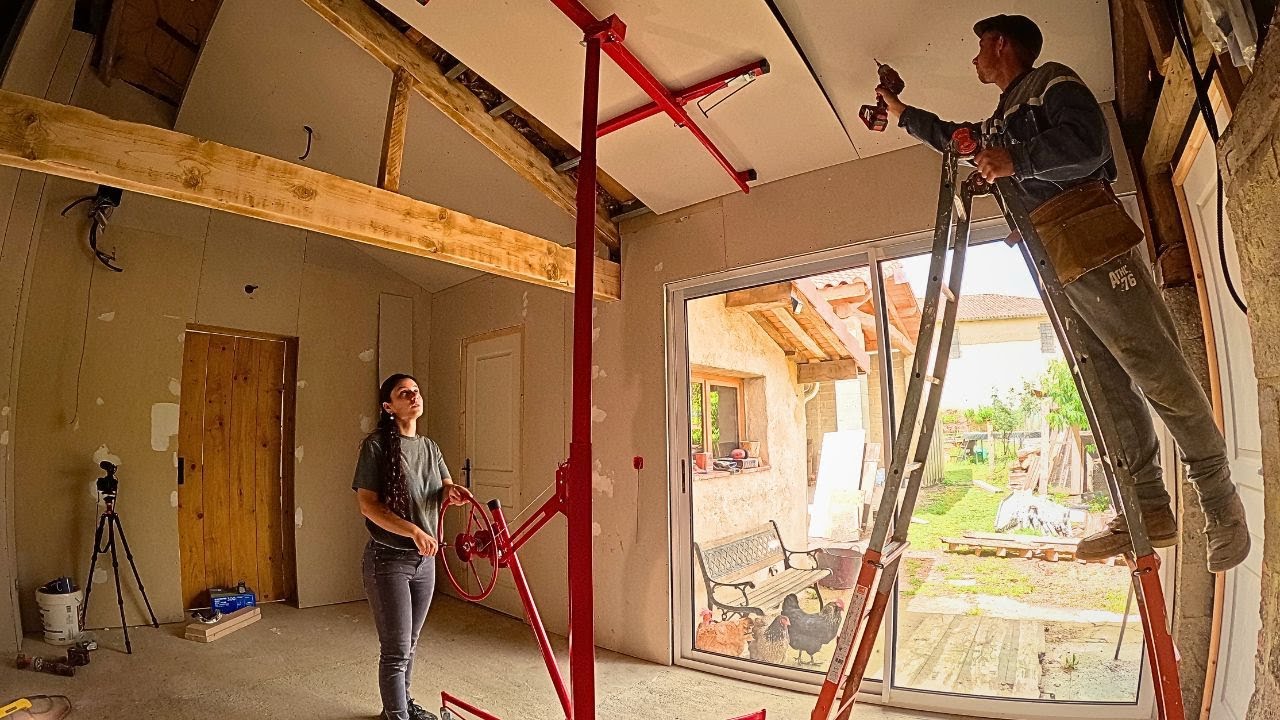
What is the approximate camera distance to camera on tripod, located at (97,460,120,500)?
3951 millimetres

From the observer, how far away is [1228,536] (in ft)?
4.31

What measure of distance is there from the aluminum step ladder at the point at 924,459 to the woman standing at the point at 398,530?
163 cm

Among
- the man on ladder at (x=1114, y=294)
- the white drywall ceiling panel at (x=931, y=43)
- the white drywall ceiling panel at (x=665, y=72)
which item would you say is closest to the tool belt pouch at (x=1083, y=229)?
the man on ladder at (x=1114, y=294)

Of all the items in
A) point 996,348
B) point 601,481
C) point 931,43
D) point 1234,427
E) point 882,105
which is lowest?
point 601,481

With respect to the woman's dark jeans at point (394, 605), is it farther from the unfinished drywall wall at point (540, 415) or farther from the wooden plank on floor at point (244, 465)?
the wooden plank on floor at point (244, 465)

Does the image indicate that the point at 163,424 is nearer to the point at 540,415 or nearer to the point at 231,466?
the point at 231,466

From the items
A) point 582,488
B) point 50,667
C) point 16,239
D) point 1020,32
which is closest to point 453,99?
point 582,488

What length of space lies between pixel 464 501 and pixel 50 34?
135 inches

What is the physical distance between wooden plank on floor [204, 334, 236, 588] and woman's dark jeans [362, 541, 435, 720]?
9.77 ft

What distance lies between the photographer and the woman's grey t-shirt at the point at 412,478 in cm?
259

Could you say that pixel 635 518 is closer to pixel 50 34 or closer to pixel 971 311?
pixel 971 311

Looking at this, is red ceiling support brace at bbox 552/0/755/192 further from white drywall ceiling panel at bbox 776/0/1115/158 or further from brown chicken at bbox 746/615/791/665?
brown chicken at bbox 746/615/791/665

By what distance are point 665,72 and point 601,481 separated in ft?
7.76

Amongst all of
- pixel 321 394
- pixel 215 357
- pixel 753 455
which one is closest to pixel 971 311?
pixel 753 455
